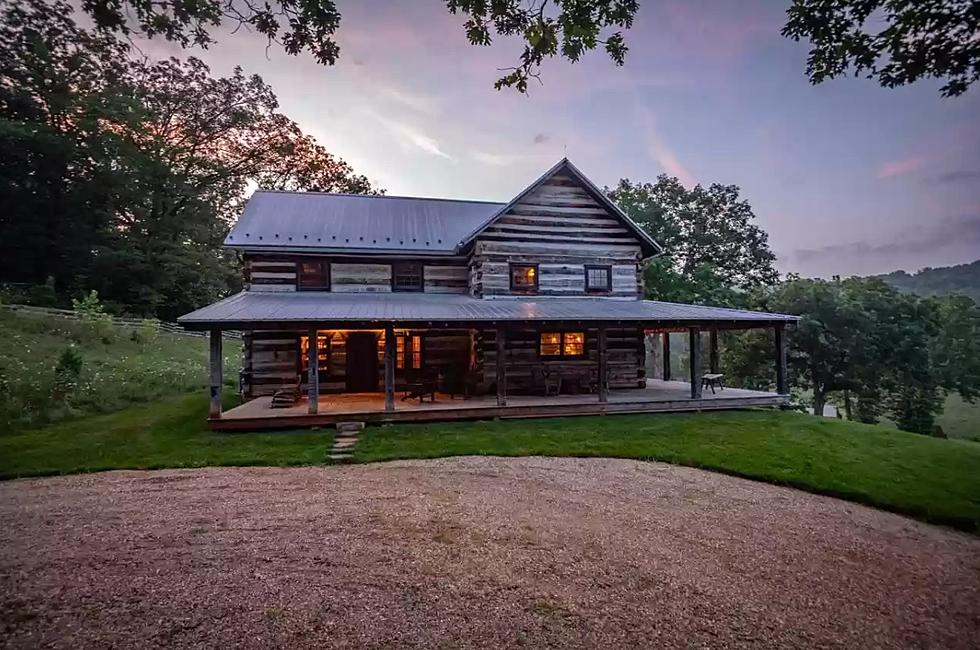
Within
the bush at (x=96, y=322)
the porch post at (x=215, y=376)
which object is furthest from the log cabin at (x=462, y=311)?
the bush at (x=96, y=322)

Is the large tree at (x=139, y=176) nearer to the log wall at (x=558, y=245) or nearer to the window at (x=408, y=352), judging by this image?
the window at (x=408, y=352)

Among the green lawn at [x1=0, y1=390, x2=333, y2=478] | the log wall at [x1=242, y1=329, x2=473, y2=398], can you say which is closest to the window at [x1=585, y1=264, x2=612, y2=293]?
the log wall at [x1=242, y1=329, x2=473, y2=398]

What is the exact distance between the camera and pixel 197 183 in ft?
103

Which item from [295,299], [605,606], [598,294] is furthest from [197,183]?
[605,606]

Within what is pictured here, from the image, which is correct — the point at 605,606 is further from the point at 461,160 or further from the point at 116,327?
the point at 461,160

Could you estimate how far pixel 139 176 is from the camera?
2755 centimetres

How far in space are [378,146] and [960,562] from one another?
2868 centimetres

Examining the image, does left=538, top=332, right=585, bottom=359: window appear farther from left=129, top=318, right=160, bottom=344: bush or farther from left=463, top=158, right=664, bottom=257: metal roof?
left=129, top=318, right=160, bottom=344: bush

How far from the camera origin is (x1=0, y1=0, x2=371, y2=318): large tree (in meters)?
23.6

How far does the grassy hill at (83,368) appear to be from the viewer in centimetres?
1125

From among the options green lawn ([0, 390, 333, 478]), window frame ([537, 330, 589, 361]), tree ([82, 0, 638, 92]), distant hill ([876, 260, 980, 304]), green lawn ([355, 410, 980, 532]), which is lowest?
green lawn ([355, 410, 980, 532])

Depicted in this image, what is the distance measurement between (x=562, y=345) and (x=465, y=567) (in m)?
11.9

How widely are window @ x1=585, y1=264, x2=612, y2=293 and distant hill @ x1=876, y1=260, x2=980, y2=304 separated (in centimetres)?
5119

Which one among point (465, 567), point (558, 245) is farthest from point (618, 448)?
point (558, 245)
